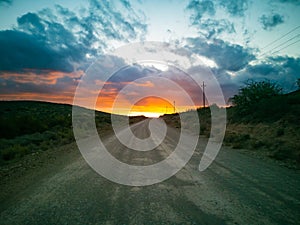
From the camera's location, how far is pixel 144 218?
3.49 m

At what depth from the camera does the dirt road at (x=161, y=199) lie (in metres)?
3.50

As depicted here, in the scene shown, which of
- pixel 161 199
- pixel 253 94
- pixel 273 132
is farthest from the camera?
pixel 253 94

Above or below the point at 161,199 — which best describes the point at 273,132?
above

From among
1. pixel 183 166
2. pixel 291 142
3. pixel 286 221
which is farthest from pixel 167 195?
pixel 291 142

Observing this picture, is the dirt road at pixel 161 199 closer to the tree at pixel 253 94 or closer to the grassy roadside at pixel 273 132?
the grassy roadside at pixel 273 132

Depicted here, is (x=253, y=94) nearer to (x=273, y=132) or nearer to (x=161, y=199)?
(x=273, y=132)

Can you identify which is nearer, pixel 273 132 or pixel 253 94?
pixel 273 132

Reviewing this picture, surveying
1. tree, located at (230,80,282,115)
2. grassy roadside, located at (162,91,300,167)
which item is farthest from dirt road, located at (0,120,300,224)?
tree, located at (230,80,282,115)

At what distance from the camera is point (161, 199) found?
14.1ft

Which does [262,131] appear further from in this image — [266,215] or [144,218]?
[144,218]

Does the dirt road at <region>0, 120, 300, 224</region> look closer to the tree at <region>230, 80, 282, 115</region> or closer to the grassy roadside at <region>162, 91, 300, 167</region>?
the grassy roadside at <region>162, 91, 300, 167</region>

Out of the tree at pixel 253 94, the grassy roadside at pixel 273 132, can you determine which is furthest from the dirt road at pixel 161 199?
the tree at pixel 253 94

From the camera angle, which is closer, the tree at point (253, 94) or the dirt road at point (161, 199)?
the dirt road at point (161, 199)

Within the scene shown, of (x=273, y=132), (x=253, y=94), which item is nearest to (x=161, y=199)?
(x=273, y=132)
